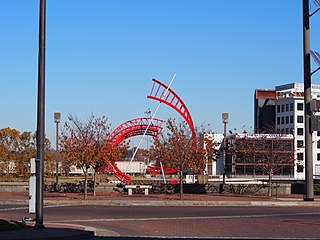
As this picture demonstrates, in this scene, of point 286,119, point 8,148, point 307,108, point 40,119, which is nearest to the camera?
point 40,119

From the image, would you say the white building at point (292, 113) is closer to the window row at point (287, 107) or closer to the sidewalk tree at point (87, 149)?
the window row at point (287, 107)

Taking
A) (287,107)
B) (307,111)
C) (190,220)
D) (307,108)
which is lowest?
(190,220)

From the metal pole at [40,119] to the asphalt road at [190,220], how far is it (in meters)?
1.99

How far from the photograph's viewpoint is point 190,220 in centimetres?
2300

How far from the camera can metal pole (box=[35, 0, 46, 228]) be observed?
17.4 metres

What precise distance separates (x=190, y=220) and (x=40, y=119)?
A: 25.9 ft

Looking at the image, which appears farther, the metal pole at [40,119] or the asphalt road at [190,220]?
the asphalt road at [190,220]

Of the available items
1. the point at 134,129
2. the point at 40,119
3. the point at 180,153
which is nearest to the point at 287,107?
the point at 134,129

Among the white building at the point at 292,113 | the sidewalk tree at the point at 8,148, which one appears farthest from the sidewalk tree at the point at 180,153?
the white building at the point at 292,113

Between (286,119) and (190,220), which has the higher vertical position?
(286,119)

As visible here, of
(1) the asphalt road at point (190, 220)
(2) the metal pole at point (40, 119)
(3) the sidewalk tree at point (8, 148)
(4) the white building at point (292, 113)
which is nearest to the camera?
(2) the metal pole at point (40, 119)

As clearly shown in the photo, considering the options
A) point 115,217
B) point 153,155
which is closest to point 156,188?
point 153,155

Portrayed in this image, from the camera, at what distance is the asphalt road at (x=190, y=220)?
1861 centimetres

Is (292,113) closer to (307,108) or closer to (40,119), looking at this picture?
(307,108)
